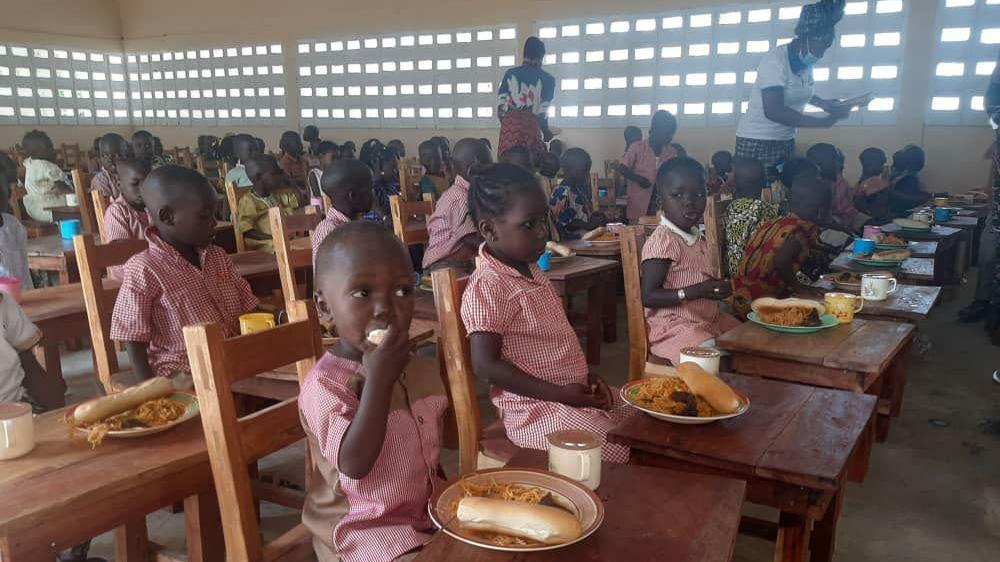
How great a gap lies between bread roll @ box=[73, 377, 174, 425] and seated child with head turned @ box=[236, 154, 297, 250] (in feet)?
9.90

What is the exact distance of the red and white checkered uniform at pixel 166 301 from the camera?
222 cm

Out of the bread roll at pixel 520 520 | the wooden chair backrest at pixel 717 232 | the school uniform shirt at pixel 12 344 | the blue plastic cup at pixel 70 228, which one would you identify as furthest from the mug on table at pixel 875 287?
the blue plastic cup at pixel 70 228

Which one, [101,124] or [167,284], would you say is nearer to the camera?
[167,284]

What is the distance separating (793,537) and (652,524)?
711 mm

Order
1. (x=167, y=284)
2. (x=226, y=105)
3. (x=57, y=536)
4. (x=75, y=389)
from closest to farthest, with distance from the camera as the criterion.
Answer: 1. (x=57, y=536)
2. (x=167, y=284)
3. (x=75, y=389)
4. (x=226, y=105)

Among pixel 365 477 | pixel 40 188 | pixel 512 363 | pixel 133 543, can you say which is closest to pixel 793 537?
pixel 512 363

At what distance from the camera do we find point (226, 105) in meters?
13.8

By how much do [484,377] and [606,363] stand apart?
9.43 feet

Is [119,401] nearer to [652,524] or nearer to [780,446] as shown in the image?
[652,524]

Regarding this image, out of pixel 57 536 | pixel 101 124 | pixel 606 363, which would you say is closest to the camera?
pixel 57 536

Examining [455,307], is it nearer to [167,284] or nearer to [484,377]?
[484,377]

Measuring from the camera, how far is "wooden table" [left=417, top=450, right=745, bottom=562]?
107 centimetres

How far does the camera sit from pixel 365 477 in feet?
4.72

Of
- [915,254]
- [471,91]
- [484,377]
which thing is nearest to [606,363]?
[915,254]
